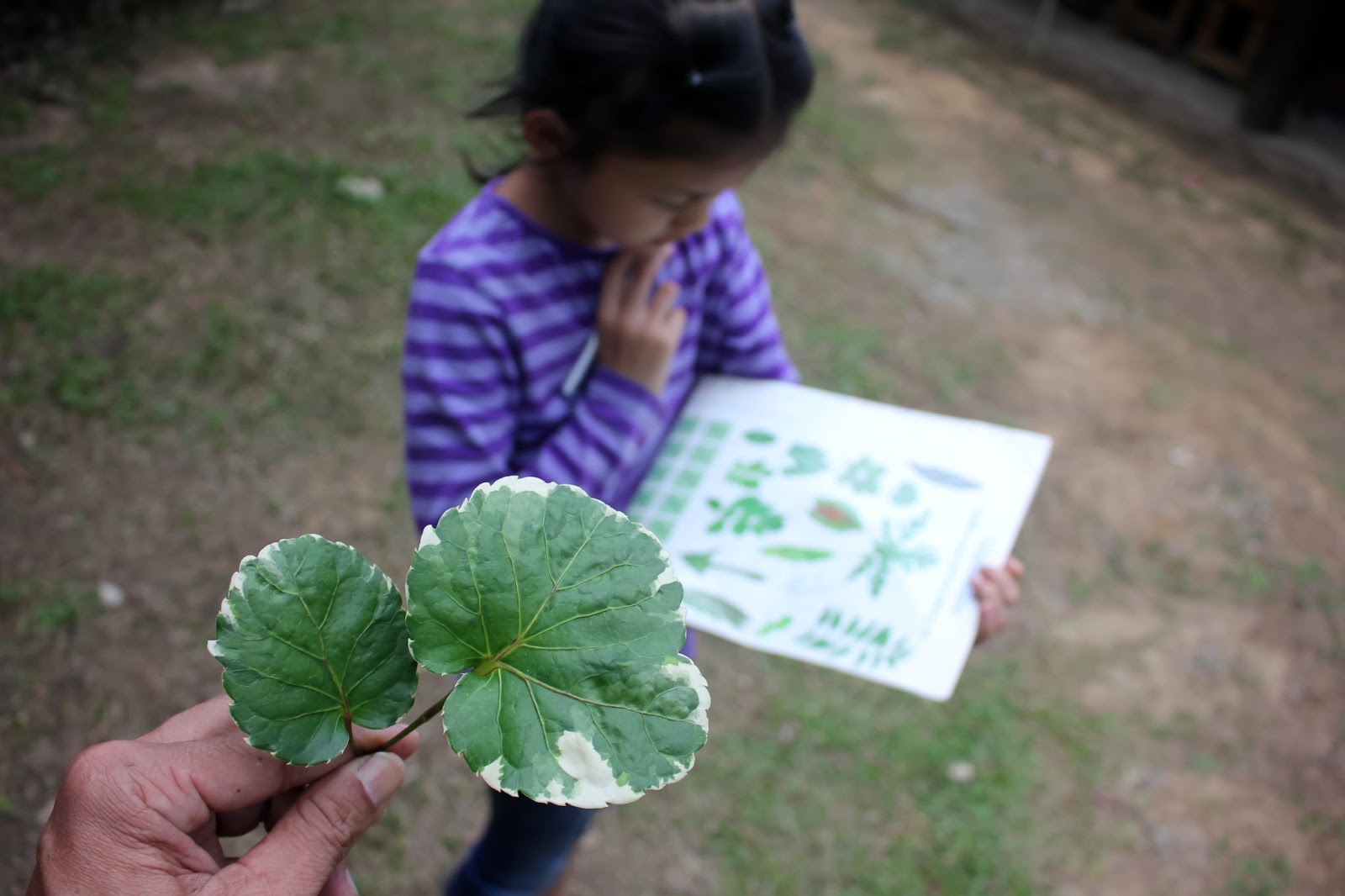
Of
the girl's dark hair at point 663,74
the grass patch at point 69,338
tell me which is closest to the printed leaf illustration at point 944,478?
the girl's dark hair at point 663,74

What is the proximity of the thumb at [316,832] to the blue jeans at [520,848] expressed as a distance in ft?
2.11

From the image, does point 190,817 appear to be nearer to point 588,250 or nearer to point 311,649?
point 311,649

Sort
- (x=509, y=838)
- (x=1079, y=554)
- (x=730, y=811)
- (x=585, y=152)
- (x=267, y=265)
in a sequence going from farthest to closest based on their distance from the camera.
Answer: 1. (x=267, y=265)
2. (x=1079, y=554)
3. (x=730, y=811)
4. (x=509, y=838)
5. (x=585, y=152)

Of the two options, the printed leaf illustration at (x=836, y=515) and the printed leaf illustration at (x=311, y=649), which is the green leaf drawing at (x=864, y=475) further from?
the printed leaf illustration at (x=311, y=649)

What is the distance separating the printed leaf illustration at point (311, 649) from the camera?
0.57 m

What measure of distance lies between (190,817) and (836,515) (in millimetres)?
923

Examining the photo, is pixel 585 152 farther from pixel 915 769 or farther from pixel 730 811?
pixel 915 769

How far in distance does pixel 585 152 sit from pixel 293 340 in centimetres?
179

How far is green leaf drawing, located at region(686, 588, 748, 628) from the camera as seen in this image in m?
1.30

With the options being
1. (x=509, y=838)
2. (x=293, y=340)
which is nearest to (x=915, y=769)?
(x=509, y=838)

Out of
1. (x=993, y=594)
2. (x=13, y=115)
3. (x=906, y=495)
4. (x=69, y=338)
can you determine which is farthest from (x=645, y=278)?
(x=13, y=115)

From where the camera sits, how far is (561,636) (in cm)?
57

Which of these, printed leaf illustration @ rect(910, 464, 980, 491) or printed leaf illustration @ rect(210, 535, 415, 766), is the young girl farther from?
printed leaf illustration @ rect(210, 535, 415, 766)

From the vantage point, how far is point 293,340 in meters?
2.75
